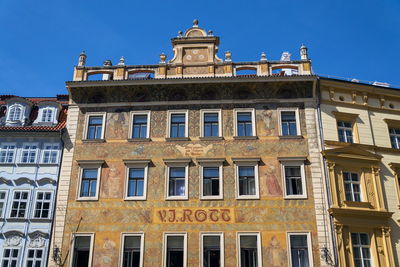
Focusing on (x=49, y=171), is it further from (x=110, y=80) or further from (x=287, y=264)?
(x=287, y=264)

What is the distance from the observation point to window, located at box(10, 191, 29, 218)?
2050 cm

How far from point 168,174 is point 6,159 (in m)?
7.81

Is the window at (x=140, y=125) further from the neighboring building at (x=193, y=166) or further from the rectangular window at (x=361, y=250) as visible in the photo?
the rectangular window at (x=361, y=250)

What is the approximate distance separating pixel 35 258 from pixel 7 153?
535 cm

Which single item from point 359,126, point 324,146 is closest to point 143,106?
point 324,146

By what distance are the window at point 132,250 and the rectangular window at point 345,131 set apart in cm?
1052

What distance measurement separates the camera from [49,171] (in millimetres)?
21297

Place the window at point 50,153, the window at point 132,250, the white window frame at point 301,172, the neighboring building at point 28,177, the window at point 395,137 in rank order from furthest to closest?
the window at point 395,137 < the window at point 50,153 < the white window frame at point 301,172 < the neighboring building at point 28,177 < the window at point 132,250

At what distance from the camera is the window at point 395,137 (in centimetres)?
2239

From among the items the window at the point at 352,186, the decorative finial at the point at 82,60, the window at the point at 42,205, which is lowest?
the window at the point at 42,205

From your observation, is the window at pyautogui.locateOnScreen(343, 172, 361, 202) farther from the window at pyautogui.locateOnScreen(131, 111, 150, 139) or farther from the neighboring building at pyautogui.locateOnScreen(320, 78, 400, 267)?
the window at pyautogui.locateOnScreen(131, 111, 150, 139)

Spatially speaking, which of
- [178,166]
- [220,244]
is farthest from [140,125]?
[220,244]

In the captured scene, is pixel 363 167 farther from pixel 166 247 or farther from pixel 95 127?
pixel 95 127

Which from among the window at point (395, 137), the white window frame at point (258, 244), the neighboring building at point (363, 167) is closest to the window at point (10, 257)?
the white window frame at point (258, 244)
